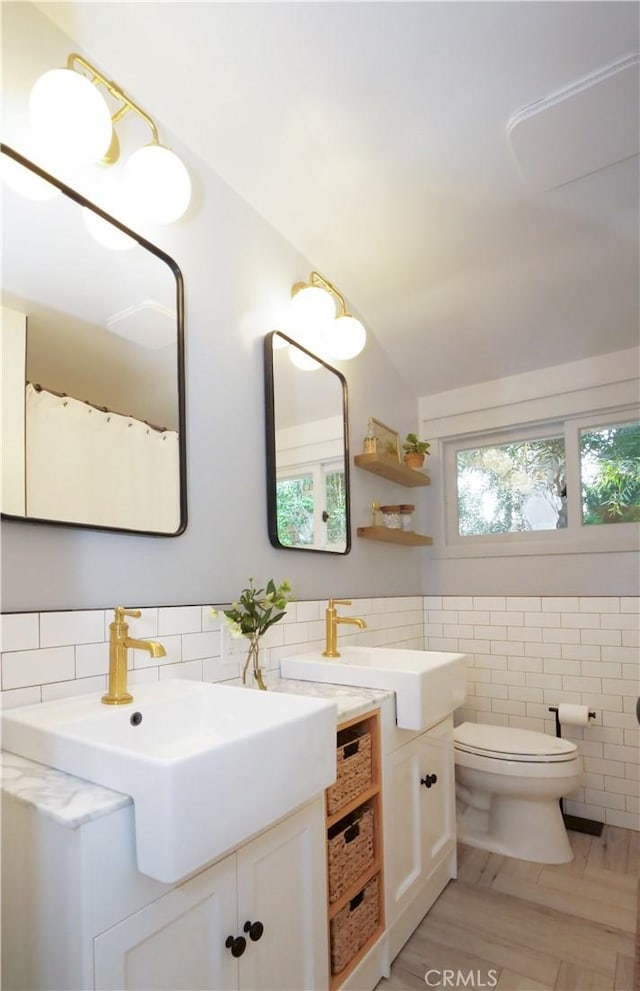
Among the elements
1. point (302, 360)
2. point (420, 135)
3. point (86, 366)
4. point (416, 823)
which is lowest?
point (416, 823)

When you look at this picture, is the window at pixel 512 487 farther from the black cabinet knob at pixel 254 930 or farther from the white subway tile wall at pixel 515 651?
the black cabinet knob at pixel 254 930

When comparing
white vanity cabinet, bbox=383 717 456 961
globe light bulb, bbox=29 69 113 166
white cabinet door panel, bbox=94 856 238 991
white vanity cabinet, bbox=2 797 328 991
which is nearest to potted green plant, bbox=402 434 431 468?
white vanity cabinet, bbox=383 717 456 961

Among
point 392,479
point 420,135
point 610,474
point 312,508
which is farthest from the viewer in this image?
point 392,479

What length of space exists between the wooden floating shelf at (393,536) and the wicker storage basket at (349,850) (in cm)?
116

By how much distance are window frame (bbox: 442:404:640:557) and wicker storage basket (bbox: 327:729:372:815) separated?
1.60 meters

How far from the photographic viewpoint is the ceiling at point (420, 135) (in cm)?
145

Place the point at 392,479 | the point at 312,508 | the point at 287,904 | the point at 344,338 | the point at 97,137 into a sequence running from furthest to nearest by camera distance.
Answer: the point at 392,479 → the point at 344,338 → the point at 312,508 → the point at 97,137 → the point at 287,904

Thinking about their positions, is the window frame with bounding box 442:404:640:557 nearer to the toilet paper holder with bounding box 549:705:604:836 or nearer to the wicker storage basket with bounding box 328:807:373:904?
the toilet paper holder with bounding box 549:705:604:836

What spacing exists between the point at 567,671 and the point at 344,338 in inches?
74.4

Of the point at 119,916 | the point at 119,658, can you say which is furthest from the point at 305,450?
the point at 119,916

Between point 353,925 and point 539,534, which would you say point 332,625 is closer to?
point 353,925

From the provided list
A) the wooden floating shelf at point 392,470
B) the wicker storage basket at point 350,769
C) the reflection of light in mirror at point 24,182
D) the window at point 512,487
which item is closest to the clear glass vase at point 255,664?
the wicker storage basket at point 350,769

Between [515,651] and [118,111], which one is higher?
[118,111]

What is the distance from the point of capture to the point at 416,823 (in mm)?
1815
